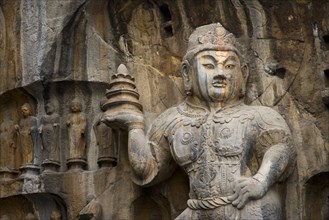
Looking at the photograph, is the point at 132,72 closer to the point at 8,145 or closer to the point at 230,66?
the point at 230,66

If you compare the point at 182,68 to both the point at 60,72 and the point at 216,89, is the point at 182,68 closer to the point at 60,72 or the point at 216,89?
the point at 216,89

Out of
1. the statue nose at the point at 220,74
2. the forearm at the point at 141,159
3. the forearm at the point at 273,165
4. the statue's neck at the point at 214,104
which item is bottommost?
the forearm at the point at 273,165

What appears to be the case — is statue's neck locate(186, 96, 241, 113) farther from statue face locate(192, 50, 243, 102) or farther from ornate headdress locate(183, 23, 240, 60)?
ornate headdress locate(183, 23, 240, 60)

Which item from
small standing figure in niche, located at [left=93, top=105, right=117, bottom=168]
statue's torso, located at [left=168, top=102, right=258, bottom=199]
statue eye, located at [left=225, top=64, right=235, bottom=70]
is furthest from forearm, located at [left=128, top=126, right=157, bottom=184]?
statue eye, located at [left=225, top=64, right=235, bottom=70]

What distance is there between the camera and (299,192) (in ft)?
29.1

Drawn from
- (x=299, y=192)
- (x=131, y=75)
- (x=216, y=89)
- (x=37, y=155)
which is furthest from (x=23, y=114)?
(x=299, y=192)

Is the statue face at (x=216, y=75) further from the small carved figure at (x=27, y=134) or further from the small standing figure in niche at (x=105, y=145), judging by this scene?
the small carved figure at (x=27, y=134)

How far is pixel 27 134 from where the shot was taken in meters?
9.74

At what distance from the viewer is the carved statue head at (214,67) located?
892cm

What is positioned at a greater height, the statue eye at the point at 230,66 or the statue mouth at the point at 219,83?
the statue eye at the point at 230,66

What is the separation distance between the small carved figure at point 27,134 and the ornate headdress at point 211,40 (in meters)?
1.69

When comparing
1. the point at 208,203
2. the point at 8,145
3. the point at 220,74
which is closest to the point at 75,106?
the point at 8,145

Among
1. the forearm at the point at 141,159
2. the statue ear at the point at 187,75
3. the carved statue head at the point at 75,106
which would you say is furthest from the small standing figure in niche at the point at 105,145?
the statue ear at the point at 187,75

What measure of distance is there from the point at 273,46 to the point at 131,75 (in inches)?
53.2
